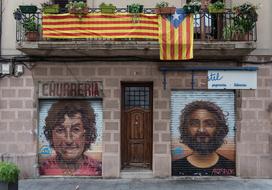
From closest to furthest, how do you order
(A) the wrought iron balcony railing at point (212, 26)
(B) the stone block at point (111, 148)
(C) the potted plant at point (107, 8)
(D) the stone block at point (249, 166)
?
(C) the potted plant at point (107, 8), (A) the wrought iron balcony railing at point (212, 26), (D) the stone block at point (249, 166), (B) the stone block at point (111, 148)

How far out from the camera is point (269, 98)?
13.1 meters

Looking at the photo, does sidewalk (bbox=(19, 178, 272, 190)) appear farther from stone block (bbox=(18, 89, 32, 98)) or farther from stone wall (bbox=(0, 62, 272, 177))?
stone block (bbox=(18, 89, 32, 98))

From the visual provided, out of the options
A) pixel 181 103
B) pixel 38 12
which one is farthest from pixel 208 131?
pixel 38 12

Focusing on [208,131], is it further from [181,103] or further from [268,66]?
[268,66]

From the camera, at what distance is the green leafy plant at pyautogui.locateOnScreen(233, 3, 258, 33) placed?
12305 millimetres

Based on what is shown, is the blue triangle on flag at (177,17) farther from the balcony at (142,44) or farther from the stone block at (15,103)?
the stone block at (15,103)

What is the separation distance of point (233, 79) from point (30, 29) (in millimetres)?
5706

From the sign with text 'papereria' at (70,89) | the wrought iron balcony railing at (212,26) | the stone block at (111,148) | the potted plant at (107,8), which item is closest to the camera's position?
the potted plant at (107,8)

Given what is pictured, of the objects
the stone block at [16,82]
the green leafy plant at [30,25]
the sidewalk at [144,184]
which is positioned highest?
the green leafy plant at [30,25]

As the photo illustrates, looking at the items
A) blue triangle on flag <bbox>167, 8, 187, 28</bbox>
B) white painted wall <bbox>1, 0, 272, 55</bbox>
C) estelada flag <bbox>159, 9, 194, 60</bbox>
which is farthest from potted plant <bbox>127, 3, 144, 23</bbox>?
Answer: white painted wall <bbox>1, 0, 272, 55</bbox>

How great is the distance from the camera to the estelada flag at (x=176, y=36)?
1221 centimetres

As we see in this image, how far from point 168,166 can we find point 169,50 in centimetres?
326

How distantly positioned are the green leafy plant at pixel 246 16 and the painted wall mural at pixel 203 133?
202cm
